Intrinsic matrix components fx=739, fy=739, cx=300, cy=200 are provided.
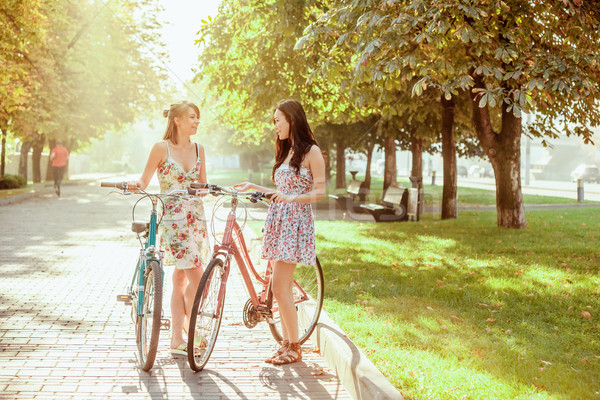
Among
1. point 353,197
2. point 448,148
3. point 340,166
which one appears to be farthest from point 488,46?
point 340,166

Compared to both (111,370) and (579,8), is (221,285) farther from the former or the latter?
(579,8)

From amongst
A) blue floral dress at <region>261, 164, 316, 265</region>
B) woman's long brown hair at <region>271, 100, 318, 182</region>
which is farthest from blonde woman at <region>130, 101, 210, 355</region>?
woman's long brown hair at <region>271, 100, 318, 182</region>

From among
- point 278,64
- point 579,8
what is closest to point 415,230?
point 278,64

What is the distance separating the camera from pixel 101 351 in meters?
5.96

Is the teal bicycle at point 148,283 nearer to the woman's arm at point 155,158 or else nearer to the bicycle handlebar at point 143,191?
the bicycle handlebar at point 143,191

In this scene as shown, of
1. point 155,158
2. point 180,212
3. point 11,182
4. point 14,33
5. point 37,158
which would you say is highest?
point 14,33

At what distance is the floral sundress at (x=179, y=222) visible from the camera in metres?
5.65

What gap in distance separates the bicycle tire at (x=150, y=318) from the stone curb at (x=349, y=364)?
1.33 meters

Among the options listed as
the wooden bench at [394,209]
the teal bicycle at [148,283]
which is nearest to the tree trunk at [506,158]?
the wooden bench at [394,209]

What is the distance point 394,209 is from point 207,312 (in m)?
14.3

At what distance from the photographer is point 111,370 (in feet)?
17.8

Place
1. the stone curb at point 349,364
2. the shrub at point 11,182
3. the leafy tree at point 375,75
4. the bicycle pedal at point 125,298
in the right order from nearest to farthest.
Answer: the stone curb at point 349,364 < the bicycle pedal at point 125,298 < the leafy tree at point 375,75 < the shrub at point 11,182

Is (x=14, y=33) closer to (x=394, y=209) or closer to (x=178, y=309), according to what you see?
(x=394, y=209)

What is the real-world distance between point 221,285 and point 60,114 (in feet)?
101
